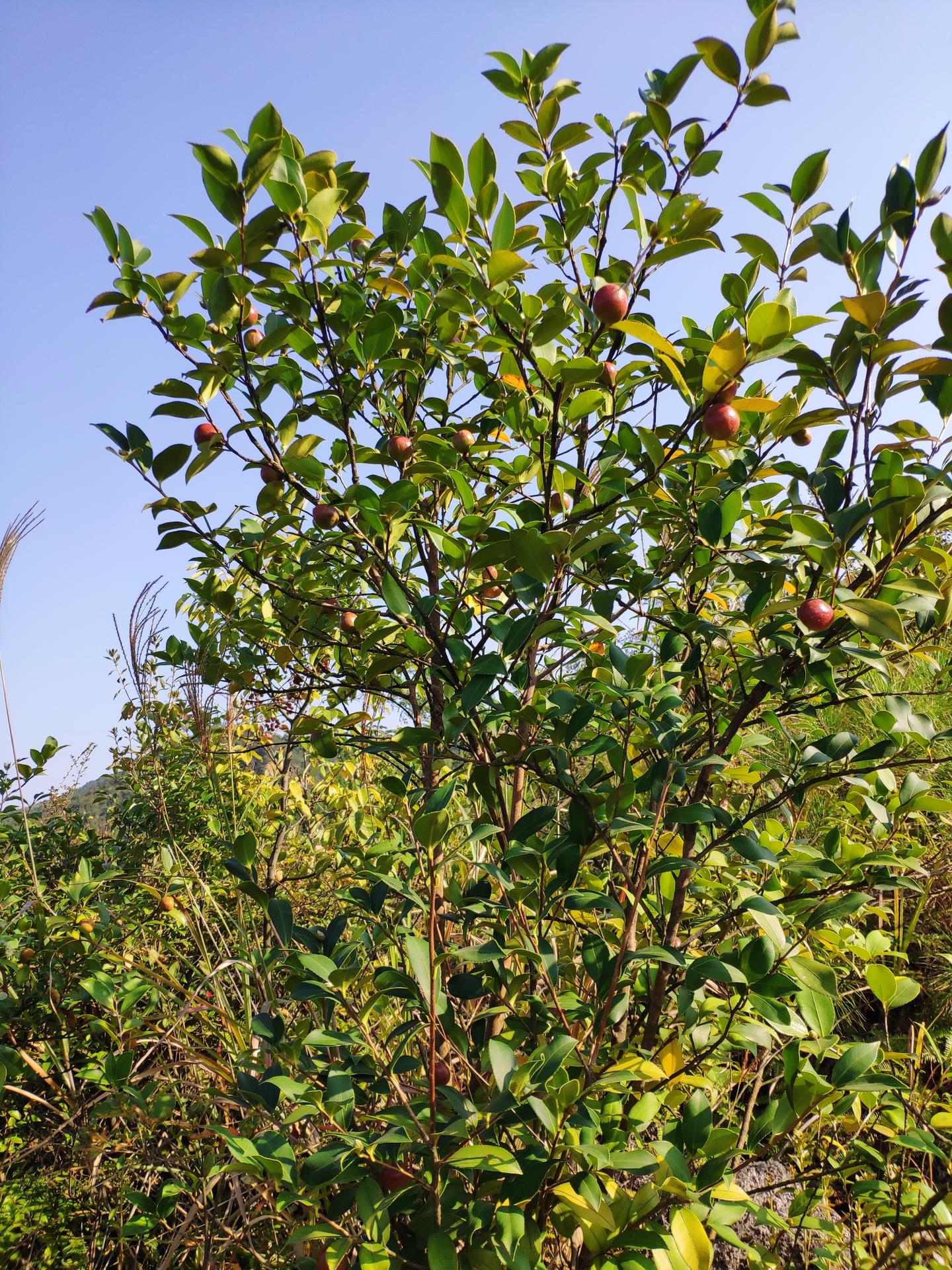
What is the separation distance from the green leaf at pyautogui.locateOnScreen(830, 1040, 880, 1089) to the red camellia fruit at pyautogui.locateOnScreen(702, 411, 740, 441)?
3.12ft

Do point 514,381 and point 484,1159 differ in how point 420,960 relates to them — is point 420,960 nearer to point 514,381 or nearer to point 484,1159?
point 484,1159

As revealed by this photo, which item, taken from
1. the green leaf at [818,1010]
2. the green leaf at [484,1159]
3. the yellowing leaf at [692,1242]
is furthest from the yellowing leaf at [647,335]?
the yellowing leaf at [692,1242]

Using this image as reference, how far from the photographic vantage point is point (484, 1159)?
918mm

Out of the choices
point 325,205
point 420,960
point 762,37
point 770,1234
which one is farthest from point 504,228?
point 770,1234

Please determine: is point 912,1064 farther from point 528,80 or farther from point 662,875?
point 528,80

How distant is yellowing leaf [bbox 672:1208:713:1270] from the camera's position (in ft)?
3.15

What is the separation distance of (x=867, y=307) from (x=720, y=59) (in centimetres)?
55

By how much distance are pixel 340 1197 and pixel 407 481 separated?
3.72 feet

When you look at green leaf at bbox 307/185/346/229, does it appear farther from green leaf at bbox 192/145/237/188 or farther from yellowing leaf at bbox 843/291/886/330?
yellowing leaf at bbox 843/291/886/330

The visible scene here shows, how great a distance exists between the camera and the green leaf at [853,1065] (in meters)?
1.10

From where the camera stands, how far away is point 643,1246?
100 cm

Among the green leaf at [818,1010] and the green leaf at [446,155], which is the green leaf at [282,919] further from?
the green leaf at [446,155]

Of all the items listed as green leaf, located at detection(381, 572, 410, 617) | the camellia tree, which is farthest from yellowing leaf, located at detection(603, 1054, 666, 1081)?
green leaf, located at detection(381, 572, 410, 617)

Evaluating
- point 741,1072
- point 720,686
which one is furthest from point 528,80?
point 741,1072
